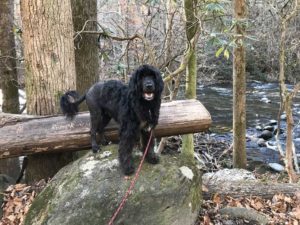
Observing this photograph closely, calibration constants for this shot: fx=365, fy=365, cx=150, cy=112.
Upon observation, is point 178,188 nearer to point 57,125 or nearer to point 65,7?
point 57,125

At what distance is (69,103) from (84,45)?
2.14 meters

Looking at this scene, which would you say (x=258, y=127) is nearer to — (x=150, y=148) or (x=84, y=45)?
(x=84, y=45)

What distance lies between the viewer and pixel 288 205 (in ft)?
15.7

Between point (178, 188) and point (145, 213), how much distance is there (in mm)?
471

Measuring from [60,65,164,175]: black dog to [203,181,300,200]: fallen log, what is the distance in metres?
1.08

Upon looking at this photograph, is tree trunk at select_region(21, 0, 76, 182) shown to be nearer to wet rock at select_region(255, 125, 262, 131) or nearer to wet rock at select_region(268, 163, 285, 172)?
wet rock at select_region(268, 163, 285, 172)

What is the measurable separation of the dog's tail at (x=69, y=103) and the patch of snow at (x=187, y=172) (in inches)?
64.9

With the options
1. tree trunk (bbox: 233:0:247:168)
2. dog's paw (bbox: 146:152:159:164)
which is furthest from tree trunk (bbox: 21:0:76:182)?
tree trunk (bbox: 233:0:247:168)

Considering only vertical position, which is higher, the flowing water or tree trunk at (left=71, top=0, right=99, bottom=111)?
tree trunk at (left=71, top=0, right=99, bottom=111)

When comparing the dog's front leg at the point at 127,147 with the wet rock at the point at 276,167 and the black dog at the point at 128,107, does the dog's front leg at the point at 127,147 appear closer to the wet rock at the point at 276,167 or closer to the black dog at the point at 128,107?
the black dog at the point at 128,107

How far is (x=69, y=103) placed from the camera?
482 cm

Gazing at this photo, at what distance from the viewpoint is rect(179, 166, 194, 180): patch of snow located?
4223 millimetres

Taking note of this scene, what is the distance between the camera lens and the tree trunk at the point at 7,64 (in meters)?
6.76

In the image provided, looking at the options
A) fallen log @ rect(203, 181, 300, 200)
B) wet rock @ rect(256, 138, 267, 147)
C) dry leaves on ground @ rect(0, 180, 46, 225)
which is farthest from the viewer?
wet rock @ rect(256, 138, 267, 147)
